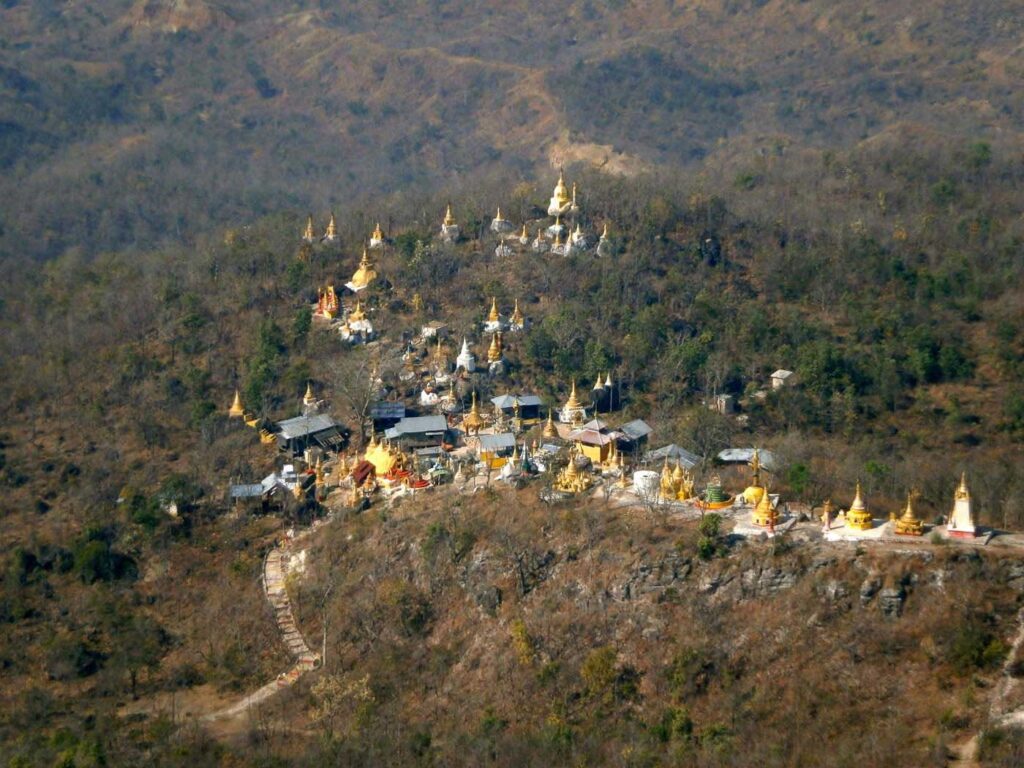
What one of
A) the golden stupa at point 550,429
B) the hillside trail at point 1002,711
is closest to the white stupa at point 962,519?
the hillside trail at point 1002,711

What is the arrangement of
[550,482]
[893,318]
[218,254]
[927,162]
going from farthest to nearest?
[927,162] < [218,254] < [893,318] < [550,482]

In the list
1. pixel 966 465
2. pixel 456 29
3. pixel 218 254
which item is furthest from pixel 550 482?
pixel 456 29

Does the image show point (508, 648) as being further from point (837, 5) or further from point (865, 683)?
point (837, 5)

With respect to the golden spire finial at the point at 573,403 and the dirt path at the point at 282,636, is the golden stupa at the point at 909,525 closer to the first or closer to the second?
the dirt path at the point at 282,636

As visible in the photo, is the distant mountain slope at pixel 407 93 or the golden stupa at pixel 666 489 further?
the distant mountain slope at pixel 407 93

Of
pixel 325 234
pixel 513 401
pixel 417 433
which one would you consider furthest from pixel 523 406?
pixel 325 234

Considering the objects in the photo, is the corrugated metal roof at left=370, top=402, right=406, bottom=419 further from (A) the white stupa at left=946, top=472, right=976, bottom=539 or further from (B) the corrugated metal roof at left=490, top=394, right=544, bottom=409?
(A) the white stupa at left=946, top=472, right=976, bottom=539
